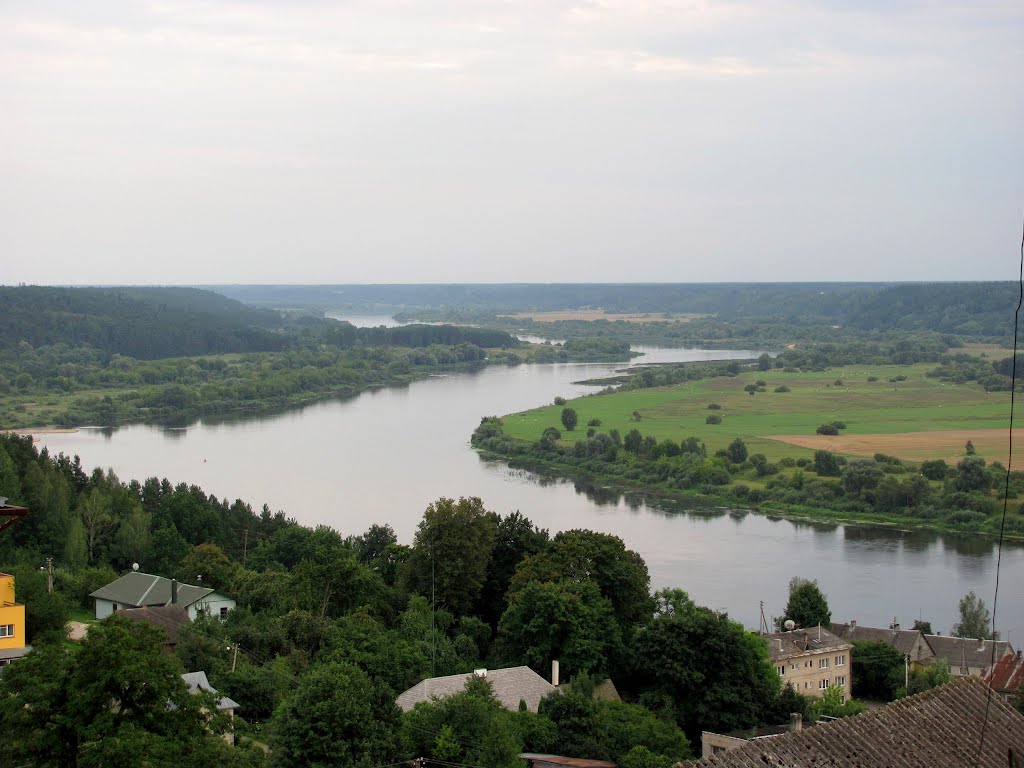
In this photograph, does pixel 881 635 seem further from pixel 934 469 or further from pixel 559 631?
pixel 934 469

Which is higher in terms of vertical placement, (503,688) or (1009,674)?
(503,688)

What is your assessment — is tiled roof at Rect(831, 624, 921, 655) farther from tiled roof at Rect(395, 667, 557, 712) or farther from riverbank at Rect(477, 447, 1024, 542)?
riverbank at Rect(477, 447, 1024, 542)

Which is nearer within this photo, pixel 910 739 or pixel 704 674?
pixel 910 739

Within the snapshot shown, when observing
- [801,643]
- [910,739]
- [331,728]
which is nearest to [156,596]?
[331,728]

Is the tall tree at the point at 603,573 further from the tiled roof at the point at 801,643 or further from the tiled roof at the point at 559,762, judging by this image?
the tiled roof at the point at 559,762

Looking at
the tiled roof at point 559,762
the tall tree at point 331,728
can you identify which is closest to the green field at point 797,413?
the tiled roof at point 559,762

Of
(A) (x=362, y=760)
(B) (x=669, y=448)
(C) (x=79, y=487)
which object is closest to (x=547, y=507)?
(B) (x=669, y=448)

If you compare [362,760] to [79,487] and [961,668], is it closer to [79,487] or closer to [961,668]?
[961,668]
